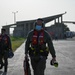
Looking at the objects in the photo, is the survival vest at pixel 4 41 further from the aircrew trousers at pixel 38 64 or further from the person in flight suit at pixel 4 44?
the aircrew trousers at pixel 38 64

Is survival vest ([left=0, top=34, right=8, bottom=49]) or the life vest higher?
the life vest

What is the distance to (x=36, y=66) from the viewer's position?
26.0ft

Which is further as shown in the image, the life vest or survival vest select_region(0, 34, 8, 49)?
survival vest select_region(0, 34, 8, 49)

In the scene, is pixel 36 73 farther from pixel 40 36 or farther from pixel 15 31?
pixel 15 31

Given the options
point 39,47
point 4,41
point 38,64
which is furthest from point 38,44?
point 4,41

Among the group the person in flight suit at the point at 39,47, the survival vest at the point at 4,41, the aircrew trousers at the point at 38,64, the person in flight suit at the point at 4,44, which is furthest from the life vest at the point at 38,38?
the survival vest at the point at 4,41

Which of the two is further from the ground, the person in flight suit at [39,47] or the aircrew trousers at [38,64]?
the person in flight suit at [39,47]

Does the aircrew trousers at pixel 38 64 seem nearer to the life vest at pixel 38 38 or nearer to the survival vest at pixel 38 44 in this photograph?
the survival vest at pixel 38 44

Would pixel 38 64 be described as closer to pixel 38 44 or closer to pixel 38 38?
pixel 38 44

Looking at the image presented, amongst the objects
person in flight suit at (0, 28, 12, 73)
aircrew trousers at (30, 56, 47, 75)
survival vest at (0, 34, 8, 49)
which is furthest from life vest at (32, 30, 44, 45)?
survival vest at (0, 34, 8, 49)

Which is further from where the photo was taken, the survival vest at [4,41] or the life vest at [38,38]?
the survival vest at [4,41]

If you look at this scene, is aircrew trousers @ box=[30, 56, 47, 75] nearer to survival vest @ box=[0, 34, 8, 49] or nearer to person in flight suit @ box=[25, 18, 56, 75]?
person in flight suit @ box=[25, 18, 56, 75]

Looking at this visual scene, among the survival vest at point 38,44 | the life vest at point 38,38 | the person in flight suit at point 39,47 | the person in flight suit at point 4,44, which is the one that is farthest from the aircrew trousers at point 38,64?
the person in flight suit at point 4,44

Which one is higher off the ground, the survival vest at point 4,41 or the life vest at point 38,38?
the life vest at point 38,38
